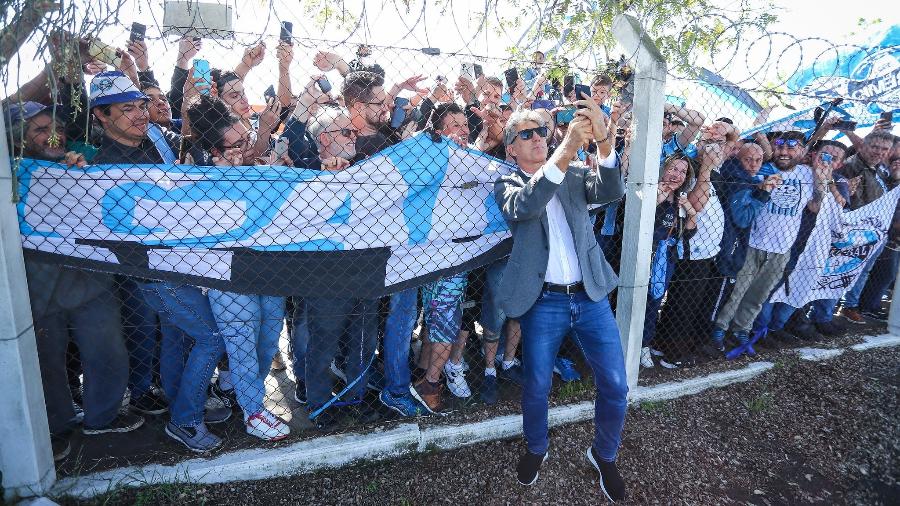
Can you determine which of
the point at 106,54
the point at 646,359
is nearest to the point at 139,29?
the point at 106,54

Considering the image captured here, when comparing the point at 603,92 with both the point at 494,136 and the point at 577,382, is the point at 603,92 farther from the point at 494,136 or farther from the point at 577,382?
the point at 577,382

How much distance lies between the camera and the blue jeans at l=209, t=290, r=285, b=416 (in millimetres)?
2807

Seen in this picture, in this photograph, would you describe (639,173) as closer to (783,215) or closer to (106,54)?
(783,215)

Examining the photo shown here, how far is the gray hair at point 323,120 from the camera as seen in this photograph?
2967 mm

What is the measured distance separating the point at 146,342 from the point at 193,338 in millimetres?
392

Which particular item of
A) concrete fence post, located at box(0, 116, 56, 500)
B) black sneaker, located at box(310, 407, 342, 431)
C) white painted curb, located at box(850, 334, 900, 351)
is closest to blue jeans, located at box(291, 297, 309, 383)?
black sneaker, located at box(310, 407, 342, 431)

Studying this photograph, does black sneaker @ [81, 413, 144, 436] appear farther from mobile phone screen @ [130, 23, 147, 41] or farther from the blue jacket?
the blue jacket

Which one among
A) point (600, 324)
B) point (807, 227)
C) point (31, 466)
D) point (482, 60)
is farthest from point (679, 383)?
point (31, 466)

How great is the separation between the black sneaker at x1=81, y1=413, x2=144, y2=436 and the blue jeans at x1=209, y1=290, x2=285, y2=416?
64 centimetres

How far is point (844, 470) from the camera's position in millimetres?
3107

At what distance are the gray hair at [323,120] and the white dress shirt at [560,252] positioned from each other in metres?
1.32

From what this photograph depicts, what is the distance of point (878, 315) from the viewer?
571 centimetres

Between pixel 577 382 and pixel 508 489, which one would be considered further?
pixel 577 382

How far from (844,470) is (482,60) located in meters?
3.23
